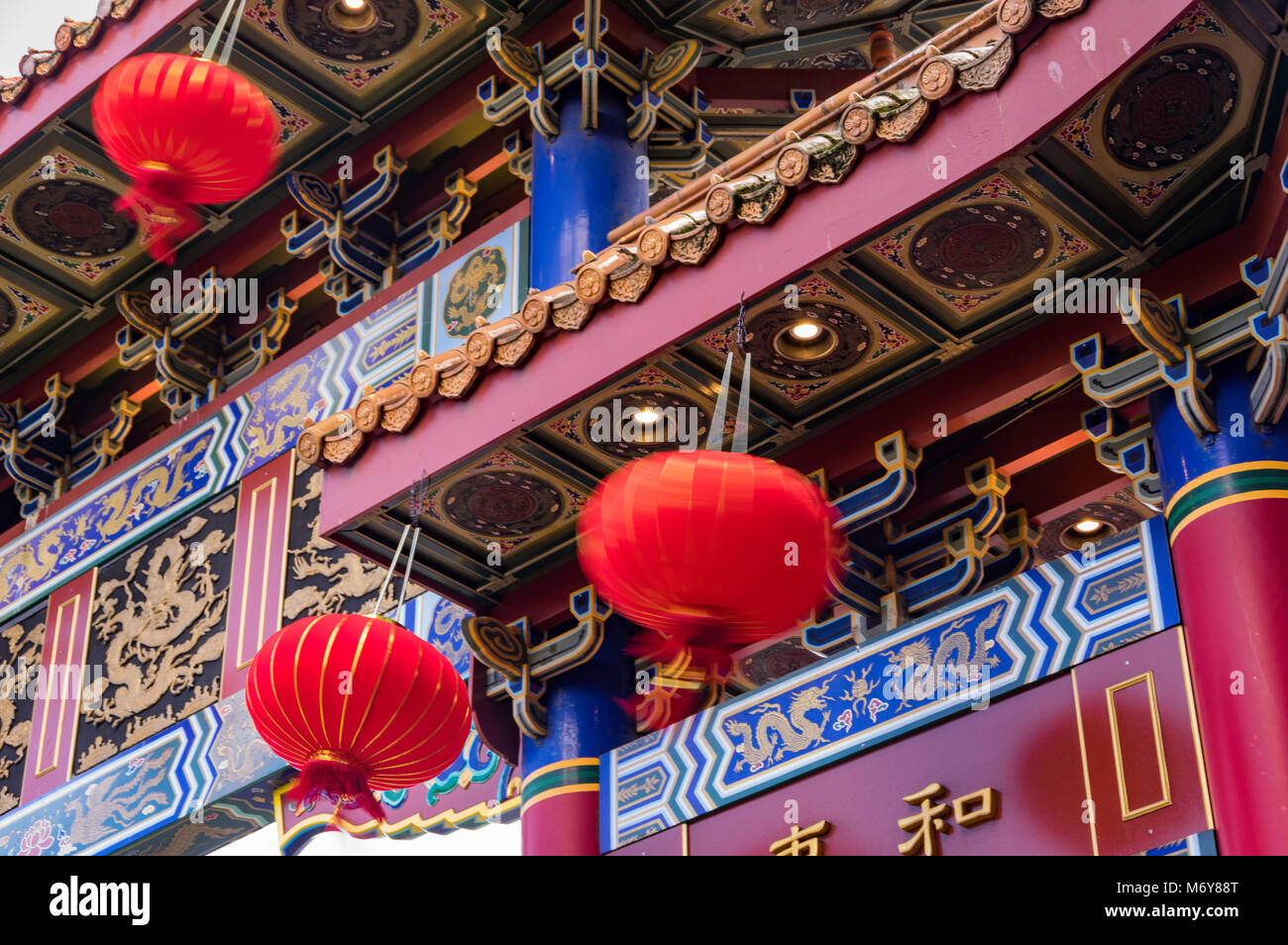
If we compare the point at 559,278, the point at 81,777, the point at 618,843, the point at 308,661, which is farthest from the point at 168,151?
the point at 81,777

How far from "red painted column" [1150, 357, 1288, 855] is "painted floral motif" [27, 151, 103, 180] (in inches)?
223

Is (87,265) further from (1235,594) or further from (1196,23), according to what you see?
(1235,594)

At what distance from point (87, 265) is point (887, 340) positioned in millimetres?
5281

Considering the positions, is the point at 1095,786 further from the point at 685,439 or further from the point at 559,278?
the point at 559,278

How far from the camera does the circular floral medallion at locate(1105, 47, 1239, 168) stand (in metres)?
4.60

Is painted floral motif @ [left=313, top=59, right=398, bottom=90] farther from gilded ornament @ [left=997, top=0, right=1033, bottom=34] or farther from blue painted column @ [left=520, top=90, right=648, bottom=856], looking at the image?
gilded ornament @ [left=997, top=0, right=1033, bottom=34]

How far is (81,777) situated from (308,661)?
3589 mm

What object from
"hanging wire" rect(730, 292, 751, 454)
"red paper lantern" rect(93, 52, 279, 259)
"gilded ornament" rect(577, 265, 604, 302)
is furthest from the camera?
"red paper lantern" rect(93, 52, 279, 259)

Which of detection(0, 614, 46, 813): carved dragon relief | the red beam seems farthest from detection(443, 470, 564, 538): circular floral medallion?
detection(0, 614, 46, 813): carved dragon relief

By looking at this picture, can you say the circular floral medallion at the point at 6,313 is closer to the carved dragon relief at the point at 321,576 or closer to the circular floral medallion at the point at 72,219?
the circular floral medallion at the point at 72,219

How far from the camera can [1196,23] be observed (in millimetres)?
4504

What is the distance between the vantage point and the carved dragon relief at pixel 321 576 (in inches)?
306

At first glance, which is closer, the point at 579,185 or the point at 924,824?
the point at 924,824

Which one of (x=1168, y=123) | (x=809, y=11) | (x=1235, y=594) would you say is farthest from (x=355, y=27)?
(x=1235, y=594)
